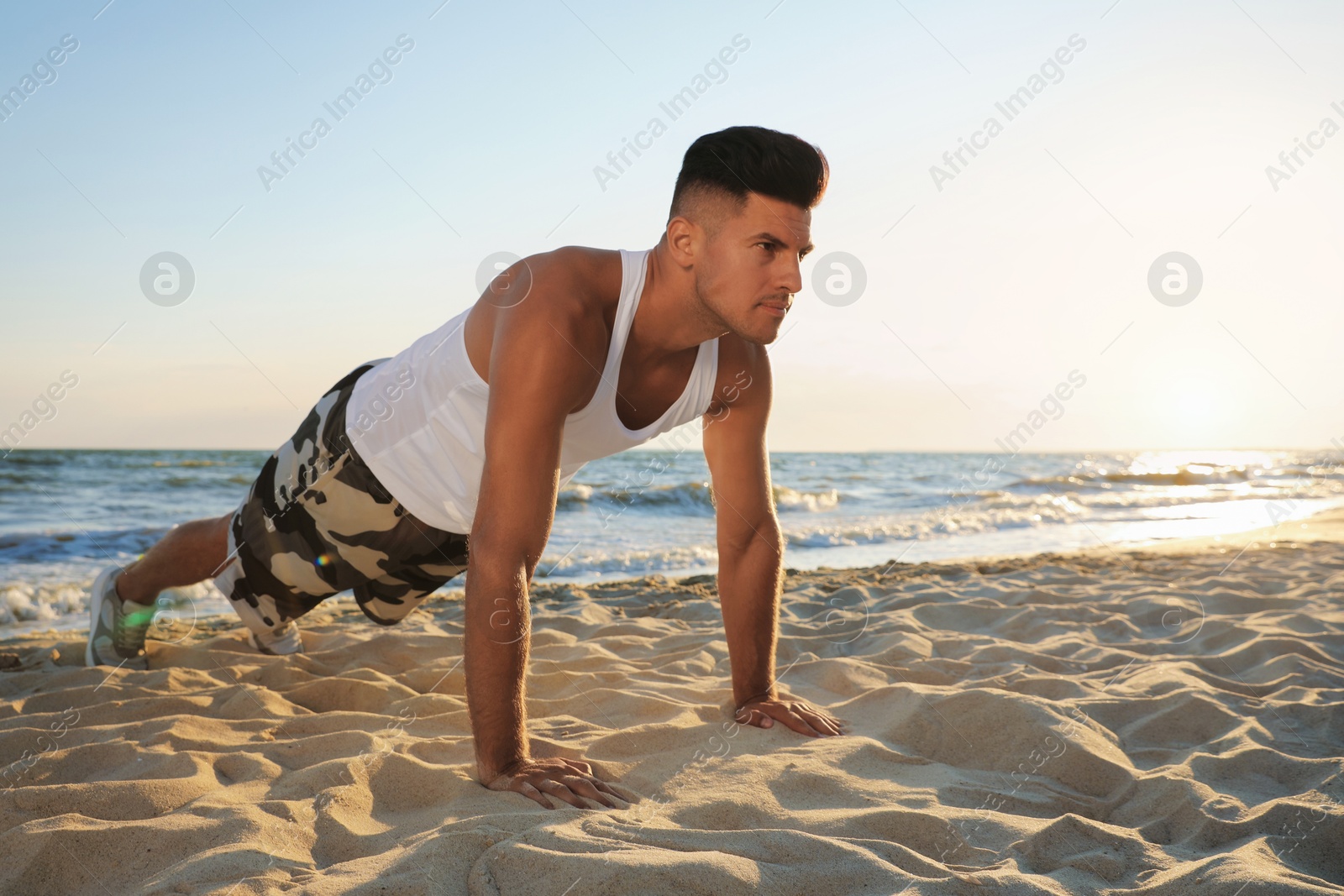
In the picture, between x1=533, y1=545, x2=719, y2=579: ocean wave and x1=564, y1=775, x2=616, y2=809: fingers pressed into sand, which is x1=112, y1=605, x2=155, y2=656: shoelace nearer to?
x1=564, y1=775, x2=616, y2=809: fingers pressed into sand

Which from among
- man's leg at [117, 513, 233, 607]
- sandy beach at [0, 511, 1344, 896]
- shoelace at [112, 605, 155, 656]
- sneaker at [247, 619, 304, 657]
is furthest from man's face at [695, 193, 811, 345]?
shoelace at [112, 605, 155, 656]

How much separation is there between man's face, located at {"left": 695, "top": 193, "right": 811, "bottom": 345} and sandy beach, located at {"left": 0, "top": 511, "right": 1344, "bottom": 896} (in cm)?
127

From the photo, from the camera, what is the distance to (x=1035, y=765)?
7.77ft

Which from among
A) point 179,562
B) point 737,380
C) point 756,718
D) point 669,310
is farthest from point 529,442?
point 179,562

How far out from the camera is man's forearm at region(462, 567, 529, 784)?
205 centimetres

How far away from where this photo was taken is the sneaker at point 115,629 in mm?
3393

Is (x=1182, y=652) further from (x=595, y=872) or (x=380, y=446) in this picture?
(x=380, y=446)

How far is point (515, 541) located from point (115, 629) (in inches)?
92.9

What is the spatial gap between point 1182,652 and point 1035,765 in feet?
5.75

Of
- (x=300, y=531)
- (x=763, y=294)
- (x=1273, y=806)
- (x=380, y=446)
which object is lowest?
(x=1273, y=806)

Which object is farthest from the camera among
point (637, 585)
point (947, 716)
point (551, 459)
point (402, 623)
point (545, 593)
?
point (637, 585)

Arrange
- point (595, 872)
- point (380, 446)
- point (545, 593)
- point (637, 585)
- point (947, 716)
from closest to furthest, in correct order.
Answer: point (595, 872), point (947, 716), point (380, 446), point (545, 593), point (637, 585)

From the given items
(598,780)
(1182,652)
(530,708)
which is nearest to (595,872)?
(598,780)

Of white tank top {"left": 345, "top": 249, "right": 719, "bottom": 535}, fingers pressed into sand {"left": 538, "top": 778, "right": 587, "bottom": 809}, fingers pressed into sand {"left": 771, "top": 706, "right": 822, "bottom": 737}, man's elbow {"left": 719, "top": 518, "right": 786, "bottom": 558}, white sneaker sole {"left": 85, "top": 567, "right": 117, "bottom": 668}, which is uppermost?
white tank top {"left": 345, "top": 249, "right": 719, "bottom": 535}
